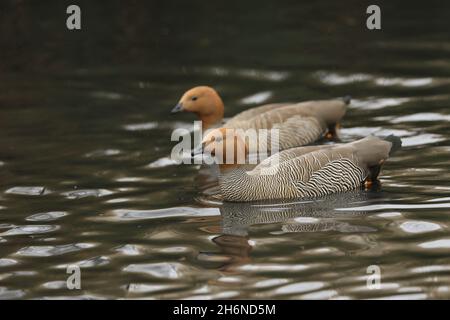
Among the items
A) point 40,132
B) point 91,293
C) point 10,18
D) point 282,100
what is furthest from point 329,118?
point 10,18

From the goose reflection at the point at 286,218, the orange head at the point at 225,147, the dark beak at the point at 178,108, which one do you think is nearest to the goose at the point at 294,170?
the orange head at the point at 225,147

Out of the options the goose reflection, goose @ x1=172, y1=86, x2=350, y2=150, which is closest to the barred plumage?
the goose reflection

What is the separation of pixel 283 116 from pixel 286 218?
11.5 ft

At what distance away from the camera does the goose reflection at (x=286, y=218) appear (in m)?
10.1

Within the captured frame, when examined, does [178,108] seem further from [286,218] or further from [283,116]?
[286,218]

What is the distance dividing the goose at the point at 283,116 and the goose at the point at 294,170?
214 cm

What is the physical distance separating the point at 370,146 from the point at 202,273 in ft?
11.2

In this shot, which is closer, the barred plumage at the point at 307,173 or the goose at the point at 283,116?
the barred plumage at the point at 307,173

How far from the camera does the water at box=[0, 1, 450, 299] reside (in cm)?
941

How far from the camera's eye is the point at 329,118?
14328mm

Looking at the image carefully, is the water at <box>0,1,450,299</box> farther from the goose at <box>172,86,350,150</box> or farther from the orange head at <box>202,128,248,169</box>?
the orange head at <box>202,128,248,169</box>

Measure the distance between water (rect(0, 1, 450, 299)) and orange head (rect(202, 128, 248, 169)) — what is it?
0.52 meters

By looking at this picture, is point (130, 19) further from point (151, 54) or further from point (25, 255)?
point (25, 255)

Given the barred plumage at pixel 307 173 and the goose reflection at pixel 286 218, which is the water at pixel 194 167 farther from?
the barred plumage at pixel 307 173
